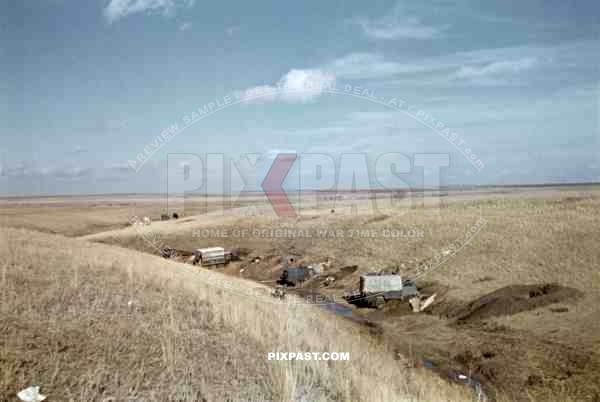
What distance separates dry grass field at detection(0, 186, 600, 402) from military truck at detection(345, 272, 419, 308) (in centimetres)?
Result: 66

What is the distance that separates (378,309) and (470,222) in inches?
876

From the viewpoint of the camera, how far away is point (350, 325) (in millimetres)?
17625

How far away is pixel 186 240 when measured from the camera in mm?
45469

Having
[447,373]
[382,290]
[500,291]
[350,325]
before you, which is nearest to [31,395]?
[447,373]

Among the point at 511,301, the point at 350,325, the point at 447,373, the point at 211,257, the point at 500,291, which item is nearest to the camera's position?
the point at 447,373

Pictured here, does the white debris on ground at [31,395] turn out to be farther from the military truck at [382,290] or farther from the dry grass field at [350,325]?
the military truck at [382,290]

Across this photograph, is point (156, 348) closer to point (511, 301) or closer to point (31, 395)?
point (31, 395)

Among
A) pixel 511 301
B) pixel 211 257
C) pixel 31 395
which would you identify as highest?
pixel 31 395

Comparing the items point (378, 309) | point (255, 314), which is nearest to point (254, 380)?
point (255, 314)

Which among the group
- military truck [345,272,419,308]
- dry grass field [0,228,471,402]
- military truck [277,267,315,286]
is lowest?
military truck [277,267,315,286]

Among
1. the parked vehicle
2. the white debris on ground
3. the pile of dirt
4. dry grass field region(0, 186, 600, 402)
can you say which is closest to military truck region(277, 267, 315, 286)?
dry grass field region(0, 186, 600, 402)

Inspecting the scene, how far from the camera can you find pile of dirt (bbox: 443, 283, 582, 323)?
18.0 m

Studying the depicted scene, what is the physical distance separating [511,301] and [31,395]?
17.7 meters

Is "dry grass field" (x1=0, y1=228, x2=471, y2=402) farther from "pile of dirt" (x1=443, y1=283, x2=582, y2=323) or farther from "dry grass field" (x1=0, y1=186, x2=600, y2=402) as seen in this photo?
"pile of dirt" (x1=443, y1=283, x2=582, y2=323)
